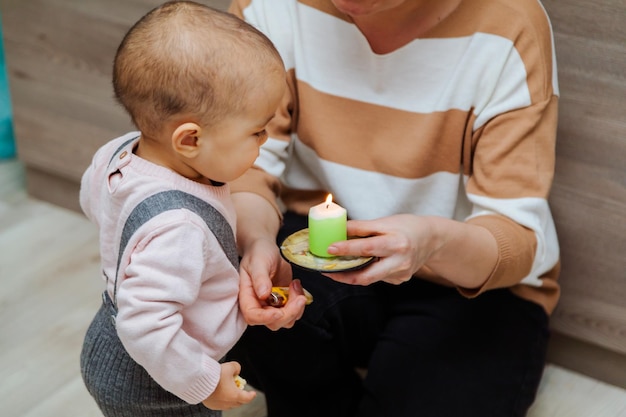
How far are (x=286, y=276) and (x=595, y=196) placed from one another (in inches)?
22.1

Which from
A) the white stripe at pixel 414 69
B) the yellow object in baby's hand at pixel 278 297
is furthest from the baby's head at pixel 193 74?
the white stripe at pixel 414 69

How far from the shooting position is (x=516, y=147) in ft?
3.87

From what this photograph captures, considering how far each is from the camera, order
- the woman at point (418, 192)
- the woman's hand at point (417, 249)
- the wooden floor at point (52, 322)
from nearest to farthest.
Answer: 1. the woman's hand at point (417, 249)
2. the woman at point (418, 192)
3. the wooden floor at point (52, 322)

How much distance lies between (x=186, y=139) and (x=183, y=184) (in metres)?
0.06

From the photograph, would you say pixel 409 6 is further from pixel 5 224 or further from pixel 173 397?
pixel 5 224

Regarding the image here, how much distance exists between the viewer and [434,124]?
1216mm

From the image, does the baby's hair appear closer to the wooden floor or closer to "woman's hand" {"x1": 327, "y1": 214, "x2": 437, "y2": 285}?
"woman's hand" {"x1": 327, "y1": 214, "x2": 437, "y2": 285}

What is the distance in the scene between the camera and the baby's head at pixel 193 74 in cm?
89

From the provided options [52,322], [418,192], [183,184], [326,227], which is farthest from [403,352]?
[52,322]

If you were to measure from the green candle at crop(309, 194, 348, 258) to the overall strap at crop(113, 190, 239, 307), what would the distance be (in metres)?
0.11

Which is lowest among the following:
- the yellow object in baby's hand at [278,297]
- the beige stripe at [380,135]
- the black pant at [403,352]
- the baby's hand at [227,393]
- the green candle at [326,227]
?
the black pant at [403,352]

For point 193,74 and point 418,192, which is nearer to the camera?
point 193,74

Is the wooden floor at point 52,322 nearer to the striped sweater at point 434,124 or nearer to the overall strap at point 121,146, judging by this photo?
the striped sweater at point 434,124

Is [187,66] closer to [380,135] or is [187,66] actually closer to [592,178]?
[380,135]
